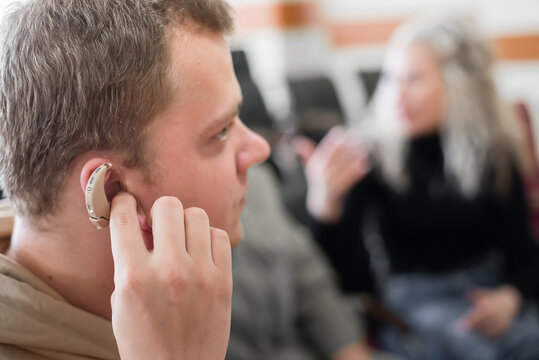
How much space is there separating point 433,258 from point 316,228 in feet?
1.48

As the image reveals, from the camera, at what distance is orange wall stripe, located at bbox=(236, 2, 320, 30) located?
14.6 feet

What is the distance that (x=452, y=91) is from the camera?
2156 mm

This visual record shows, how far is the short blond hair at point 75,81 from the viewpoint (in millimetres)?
723

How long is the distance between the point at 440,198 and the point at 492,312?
0.41 meters

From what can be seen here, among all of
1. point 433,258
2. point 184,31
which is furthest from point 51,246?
point 433,258

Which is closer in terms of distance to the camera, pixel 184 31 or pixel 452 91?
pixel 184 31

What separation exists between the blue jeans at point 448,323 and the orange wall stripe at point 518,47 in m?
2.50

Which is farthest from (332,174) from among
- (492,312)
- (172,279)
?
(172,279)

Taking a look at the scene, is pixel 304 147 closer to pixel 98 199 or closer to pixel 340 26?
pixel 98 199

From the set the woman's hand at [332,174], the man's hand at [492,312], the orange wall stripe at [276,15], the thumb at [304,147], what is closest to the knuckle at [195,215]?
the woman's hand at [332,174]

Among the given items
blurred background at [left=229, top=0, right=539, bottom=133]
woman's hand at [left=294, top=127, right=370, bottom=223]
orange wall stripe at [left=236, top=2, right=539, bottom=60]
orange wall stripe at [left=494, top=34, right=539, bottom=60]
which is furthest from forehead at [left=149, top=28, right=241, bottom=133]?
orange wall stripe at [left=494, top=34, right=539, bottom=60]

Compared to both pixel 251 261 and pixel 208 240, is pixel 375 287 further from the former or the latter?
pixel 208 240

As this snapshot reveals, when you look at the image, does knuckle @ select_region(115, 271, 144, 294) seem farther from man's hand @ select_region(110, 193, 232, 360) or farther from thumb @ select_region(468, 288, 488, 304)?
thumb @ select_region(468, 288, 488, 304)

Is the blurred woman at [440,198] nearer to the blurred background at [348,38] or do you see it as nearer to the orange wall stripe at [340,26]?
the blurred background at [348,38]
